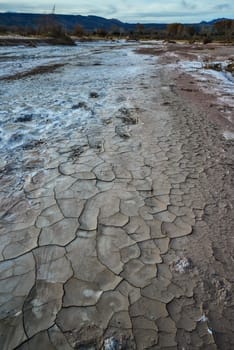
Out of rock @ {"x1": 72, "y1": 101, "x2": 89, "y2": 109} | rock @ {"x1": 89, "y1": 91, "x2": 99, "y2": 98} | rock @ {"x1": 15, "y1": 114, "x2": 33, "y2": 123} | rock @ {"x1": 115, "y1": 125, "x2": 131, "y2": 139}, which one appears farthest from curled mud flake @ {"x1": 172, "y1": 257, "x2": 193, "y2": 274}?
rock @ {"x1": 89, "y1": 91, "x2": 99, "y2": 98}

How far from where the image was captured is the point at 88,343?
228 centimetres

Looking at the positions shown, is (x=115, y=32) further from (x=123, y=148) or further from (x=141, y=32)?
(x=123, y=148)

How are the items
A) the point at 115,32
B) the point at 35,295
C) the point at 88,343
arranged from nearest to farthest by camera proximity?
the point at 88,343, the point at 35,295, the point at 115,32

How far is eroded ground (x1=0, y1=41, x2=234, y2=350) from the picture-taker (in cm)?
242

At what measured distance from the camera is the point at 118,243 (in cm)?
331

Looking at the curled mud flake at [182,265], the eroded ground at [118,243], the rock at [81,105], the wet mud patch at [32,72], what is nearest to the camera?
the eroded ground at [118,243]

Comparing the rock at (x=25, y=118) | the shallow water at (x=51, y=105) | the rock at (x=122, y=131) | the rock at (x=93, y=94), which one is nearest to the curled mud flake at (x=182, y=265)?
the shallow water at (x=51, y=105)

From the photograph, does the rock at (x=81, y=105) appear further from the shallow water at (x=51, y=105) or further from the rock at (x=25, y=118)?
the rock at (x=25, y=118)

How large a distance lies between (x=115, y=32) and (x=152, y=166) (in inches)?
3405

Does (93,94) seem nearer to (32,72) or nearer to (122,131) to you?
(122,131)

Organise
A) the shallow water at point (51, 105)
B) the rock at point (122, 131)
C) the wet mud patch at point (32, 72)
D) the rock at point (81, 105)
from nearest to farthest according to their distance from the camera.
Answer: the shallow water at point (51, 105) < the rock at point (122, 131) < the rock at point (81, 105) < the wet mud patch at point (32, 72)

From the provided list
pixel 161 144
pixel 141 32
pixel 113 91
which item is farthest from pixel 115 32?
pixel 161 144

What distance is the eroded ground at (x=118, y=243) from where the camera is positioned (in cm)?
242

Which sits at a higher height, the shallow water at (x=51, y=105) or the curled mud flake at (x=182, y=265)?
the curled mud flake at (x=182, y=265)
